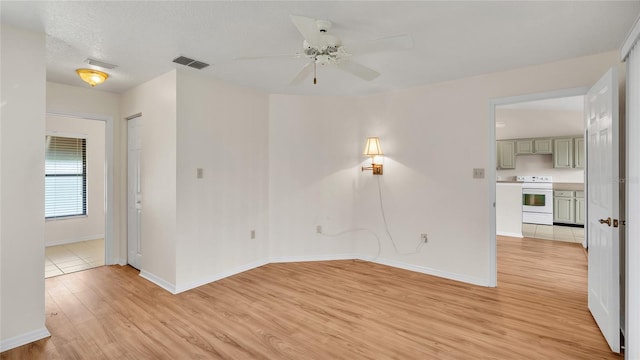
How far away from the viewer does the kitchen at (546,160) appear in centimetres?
→ 685

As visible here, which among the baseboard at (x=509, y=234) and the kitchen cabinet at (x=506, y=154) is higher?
the kitchen cabinet at (x=506, y=154)

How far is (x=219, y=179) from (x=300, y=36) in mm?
2045

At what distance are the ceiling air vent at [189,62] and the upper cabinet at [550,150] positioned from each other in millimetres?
7278

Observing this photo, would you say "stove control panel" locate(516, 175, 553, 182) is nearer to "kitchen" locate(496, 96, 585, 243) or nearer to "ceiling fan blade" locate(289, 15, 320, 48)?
"kitchen" locate(496, 96, 585, 243)

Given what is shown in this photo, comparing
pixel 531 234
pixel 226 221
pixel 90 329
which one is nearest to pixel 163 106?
pixel 226 221

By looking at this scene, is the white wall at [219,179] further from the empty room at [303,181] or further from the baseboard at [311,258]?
the baseboard at [311,258]

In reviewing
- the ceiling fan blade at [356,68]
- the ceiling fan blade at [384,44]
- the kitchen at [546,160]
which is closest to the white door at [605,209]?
the ceiling fan blade at [384,44]

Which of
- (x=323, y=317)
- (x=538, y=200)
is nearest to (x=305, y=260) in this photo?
(x=323, y=317)

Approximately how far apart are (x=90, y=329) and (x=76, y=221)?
396 cm

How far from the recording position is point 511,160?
24.7 ft

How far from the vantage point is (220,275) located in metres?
3.76

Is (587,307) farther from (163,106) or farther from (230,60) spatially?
(163,106)

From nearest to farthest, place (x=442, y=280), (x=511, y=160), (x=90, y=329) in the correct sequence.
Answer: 1. (x=90, y=329)
2. (x=442, y=280)
3. (x=511, y=160)

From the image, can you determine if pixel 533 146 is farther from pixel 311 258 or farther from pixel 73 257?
pixel 73 257
